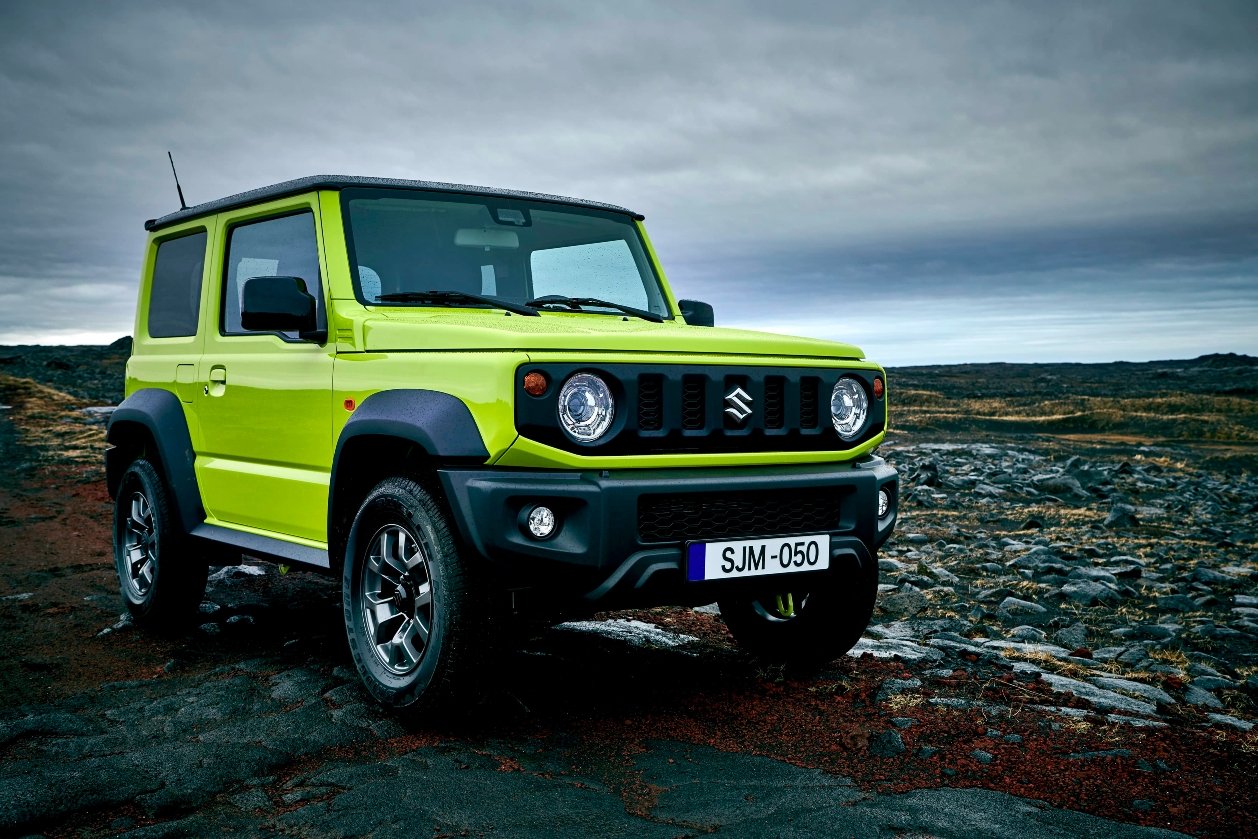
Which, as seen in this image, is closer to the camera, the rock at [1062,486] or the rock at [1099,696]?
the rock at [1099,696]

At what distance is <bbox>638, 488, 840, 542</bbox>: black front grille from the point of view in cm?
370

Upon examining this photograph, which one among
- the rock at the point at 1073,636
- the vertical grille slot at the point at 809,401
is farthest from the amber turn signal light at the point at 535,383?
the rock at the point at 1073,636

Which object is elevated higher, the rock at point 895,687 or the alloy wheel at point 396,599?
the alloy wheel at point 396,599

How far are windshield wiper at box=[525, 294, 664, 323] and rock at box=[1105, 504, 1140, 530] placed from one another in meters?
6.83

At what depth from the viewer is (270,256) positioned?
5.00 meters

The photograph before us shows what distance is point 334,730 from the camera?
390 centimetres

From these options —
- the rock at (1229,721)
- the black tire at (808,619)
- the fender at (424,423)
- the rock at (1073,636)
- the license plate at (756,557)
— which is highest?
the fender at (424,423)

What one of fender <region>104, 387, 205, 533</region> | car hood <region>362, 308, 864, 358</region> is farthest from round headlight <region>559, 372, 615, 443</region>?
fender <region>104, 387, 205, 533</region>

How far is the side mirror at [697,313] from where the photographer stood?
18.0 ft

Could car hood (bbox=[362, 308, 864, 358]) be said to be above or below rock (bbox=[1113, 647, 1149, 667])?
above

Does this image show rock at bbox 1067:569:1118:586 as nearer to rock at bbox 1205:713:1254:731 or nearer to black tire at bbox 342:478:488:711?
rock at bbox 1205:713:1254:731

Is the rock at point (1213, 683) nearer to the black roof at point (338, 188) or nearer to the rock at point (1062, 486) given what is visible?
the black roof at point (338, 188)

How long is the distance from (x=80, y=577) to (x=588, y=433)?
16.1 feet

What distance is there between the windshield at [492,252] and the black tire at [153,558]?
72.7 inches
